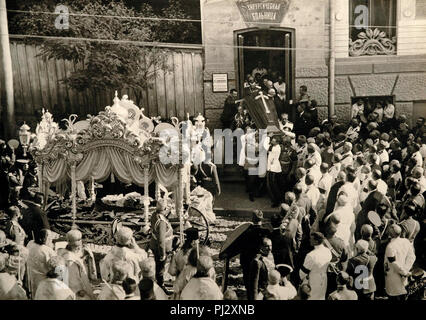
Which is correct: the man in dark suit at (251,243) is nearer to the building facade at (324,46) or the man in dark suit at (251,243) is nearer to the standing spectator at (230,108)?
the standing spectator at (230,108)

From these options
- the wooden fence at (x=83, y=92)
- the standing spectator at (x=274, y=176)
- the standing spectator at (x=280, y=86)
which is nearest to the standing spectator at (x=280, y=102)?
the standing spectator at (x=280, y=86)

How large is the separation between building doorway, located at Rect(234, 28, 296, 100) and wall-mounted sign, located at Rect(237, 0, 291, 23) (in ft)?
0.48

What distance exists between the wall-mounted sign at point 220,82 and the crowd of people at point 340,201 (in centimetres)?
20

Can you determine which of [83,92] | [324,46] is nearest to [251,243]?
[324,46]

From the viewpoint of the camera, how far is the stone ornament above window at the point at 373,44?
7.18 meters

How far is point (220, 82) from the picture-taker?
752cm

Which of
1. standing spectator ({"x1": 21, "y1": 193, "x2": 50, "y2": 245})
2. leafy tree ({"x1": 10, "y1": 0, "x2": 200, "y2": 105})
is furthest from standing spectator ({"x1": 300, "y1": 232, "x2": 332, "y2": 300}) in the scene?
leafy tree ({"x1": 10, "y1": 0, "x2": 200, "y2": 105})

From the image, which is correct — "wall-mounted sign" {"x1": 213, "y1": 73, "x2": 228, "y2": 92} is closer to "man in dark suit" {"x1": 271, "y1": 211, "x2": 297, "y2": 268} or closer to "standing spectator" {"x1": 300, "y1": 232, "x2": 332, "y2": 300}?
"man in dark suit" {"x1": 271, "y1": 211, "x2": 297, "y2": 268}

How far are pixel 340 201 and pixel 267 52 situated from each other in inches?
90.7

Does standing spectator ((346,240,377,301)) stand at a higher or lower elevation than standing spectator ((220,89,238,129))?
lower

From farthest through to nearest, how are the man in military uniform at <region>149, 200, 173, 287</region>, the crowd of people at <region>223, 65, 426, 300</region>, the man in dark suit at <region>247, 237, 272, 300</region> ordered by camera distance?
the man in military uniform at <region>149, 200, 173, 287</region> < the crowd of people at <region>223, 65, 426, 300</region> < the man in dark suit at <region>247, 237, 272, 300</region>

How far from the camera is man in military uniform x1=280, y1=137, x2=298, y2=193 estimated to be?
23.9ft
